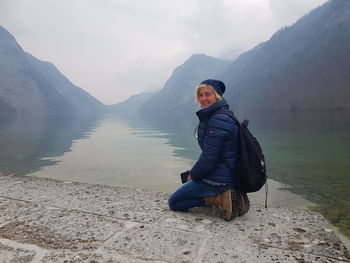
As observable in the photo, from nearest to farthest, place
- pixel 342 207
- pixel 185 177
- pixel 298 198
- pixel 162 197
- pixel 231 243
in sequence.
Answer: pixel 231 243 → pixel 185 177 → pixel 162 197 → pixel 342 207 → pixel 298 198

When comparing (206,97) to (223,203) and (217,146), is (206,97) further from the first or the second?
(223,203)

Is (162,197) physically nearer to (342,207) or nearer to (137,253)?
(137,253)

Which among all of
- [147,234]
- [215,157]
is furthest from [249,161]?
[147,234]

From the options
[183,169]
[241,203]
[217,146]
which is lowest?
[183,169]

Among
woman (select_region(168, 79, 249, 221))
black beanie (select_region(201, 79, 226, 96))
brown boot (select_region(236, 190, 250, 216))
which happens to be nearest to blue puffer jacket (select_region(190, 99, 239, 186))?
woman (select_region(168, 79, 249, 221))

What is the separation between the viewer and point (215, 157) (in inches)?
229

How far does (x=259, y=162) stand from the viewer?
228 inches

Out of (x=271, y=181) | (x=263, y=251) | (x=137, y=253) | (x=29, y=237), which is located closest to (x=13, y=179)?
(x=29, y=237)

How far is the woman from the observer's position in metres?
5.75

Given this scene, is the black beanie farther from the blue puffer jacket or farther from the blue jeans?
the blue jeans

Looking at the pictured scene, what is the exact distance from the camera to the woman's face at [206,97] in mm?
6031

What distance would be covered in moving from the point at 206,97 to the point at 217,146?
3.45 ft

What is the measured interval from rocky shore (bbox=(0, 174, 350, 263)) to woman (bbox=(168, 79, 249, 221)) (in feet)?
1.38

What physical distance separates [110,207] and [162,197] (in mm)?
1639
